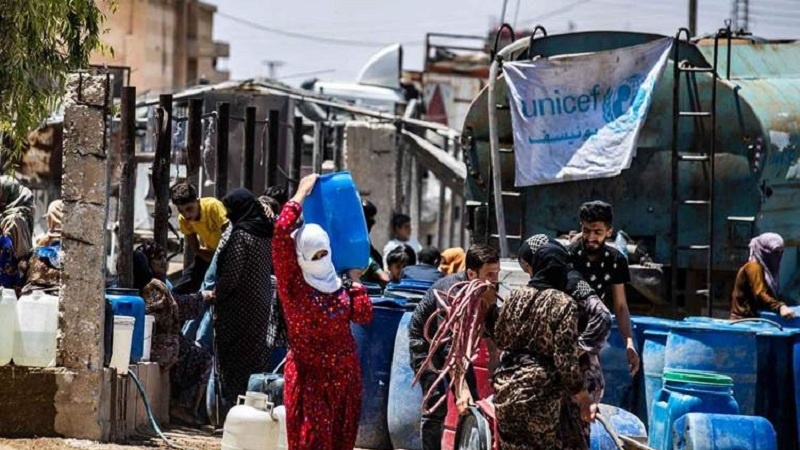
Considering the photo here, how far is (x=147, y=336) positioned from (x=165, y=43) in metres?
34.9

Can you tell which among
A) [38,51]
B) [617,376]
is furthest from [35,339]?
[617,376]

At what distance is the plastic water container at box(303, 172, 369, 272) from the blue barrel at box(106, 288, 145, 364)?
6.27 ft

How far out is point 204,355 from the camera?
11.4m

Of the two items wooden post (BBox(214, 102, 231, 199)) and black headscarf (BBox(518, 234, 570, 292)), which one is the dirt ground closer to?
black headscarf (BBox(518, 234, 570, 292))

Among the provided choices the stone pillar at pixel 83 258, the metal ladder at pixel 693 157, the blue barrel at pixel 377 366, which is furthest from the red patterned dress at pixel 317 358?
the metal ladder at pixel 693 157

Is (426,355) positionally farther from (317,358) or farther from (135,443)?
(135,443)

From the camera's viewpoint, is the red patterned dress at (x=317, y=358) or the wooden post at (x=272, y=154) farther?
the wooden post at (x=272, y=154)

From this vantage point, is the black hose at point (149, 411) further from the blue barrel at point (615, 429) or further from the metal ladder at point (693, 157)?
the metal ladder at point (693, 157)

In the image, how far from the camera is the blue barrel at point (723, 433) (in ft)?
29.1

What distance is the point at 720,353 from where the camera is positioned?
952 centimetres

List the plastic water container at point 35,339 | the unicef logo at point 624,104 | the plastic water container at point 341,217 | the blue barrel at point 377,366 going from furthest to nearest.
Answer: the unicef logo at point 624,104
the blue barrel at point 377,366
the plastic water container at point 35,339
the plastic water container at point 341,217

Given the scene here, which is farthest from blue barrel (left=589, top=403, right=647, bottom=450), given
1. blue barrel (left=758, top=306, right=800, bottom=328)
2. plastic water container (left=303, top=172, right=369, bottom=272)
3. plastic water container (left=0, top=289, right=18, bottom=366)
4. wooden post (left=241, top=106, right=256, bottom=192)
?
wooden post (left=241, top=106, right=256, bottom=192)

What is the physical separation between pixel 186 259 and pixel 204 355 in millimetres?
1736

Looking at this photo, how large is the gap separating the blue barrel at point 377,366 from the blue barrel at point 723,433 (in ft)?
7.17
